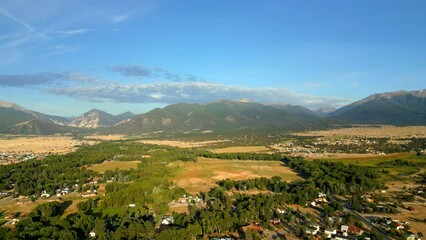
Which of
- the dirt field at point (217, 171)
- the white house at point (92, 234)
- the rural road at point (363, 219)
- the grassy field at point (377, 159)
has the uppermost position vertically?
the grassy field at point (377, 159)

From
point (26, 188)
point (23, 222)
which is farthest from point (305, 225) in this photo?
point (26, 188)

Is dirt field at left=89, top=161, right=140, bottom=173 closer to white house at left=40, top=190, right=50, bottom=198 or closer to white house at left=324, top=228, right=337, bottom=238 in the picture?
white house at left=40, top=190, right=50, bottom=198

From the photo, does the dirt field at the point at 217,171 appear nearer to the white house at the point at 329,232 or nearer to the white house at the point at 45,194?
the white house at the point at 45,194

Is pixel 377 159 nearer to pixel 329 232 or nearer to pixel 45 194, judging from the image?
pixel 329 232

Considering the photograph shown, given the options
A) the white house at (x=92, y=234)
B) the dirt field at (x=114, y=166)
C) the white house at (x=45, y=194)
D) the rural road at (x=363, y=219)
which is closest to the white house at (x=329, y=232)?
the rural road at (x=363, y=219)

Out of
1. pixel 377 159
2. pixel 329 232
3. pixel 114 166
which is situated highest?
pixel 377 159

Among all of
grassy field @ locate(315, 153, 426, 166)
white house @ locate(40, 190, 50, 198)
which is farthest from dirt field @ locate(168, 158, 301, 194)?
white house @ locate(40, 190, 50, 198)

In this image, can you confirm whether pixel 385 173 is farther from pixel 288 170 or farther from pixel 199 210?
pixel 199 210

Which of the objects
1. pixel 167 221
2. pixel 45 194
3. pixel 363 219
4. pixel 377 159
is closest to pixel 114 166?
pixel 45 194
